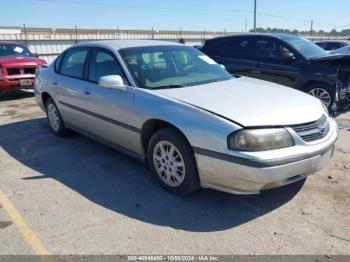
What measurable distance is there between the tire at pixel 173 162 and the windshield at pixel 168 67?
2.23ft

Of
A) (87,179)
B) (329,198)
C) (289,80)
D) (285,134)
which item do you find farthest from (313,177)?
(289,80)

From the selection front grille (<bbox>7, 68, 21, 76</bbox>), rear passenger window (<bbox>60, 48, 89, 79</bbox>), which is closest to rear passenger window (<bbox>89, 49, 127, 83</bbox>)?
rear passenger window (<bbox>60, 48, 89, 79</bbox>)

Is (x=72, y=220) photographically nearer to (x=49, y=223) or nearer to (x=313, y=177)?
(x=49, y=223)

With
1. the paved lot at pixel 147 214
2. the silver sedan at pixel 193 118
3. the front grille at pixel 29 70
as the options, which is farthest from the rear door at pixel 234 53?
the front grille at pixel 29 70

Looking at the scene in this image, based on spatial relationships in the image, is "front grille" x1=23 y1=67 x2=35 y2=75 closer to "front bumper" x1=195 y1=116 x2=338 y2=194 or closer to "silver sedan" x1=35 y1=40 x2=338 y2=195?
"silver sedan" x1=35 y1=40 x2=338 y2=195

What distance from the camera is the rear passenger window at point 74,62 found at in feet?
16.0

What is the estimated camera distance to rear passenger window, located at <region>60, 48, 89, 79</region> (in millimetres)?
4867

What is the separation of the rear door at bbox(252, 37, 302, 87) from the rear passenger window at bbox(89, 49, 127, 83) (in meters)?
4.30

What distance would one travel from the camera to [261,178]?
2936 millimetres

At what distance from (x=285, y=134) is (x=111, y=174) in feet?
7.25

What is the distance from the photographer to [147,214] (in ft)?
10.8

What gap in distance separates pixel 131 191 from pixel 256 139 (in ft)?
5.15

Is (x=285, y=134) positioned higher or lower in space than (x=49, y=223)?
higher

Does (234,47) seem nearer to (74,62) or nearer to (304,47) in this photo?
(304,47)
